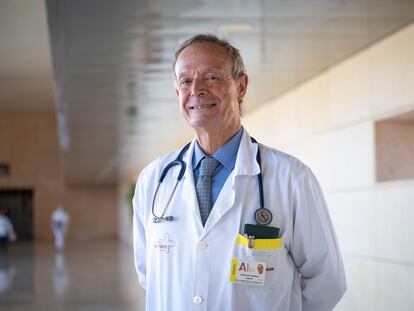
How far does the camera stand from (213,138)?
267 centimetres

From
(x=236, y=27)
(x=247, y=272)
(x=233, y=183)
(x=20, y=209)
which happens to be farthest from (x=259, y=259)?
(x=20, y=209)

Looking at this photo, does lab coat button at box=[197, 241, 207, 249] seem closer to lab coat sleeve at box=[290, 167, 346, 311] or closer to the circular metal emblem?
the circular metal emblem

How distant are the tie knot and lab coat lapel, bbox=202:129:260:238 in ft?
0.33

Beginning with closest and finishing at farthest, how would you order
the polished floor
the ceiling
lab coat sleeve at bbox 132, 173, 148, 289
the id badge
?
the id badge, lab coat sleeve at bbox 132, 173, 148, 289, the ceiling, the polished floor

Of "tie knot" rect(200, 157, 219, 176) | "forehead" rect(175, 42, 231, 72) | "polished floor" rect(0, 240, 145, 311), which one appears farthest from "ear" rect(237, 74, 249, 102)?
"polished floor" rect(0, 240, 145, 311)

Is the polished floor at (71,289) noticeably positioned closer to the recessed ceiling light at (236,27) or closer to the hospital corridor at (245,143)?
the hospital corridor at (245,143)

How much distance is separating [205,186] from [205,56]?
19.3 inches

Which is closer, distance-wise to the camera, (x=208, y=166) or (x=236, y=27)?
(x=208, y=166)

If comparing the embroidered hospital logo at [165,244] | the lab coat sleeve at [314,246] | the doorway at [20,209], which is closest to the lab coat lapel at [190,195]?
the embroidered hospital logo at [165,244]

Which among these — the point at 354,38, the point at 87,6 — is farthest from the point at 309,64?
the point at 87,6

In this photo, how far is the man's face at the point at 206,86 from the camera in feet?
8.44

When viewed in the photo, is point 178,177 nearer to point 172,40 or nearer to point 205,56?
point 205,56

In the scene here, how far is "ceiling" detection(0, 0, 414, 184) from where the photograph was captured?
602cm

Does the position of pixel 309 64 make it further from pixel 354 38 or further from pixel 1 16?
pixel 1 16
